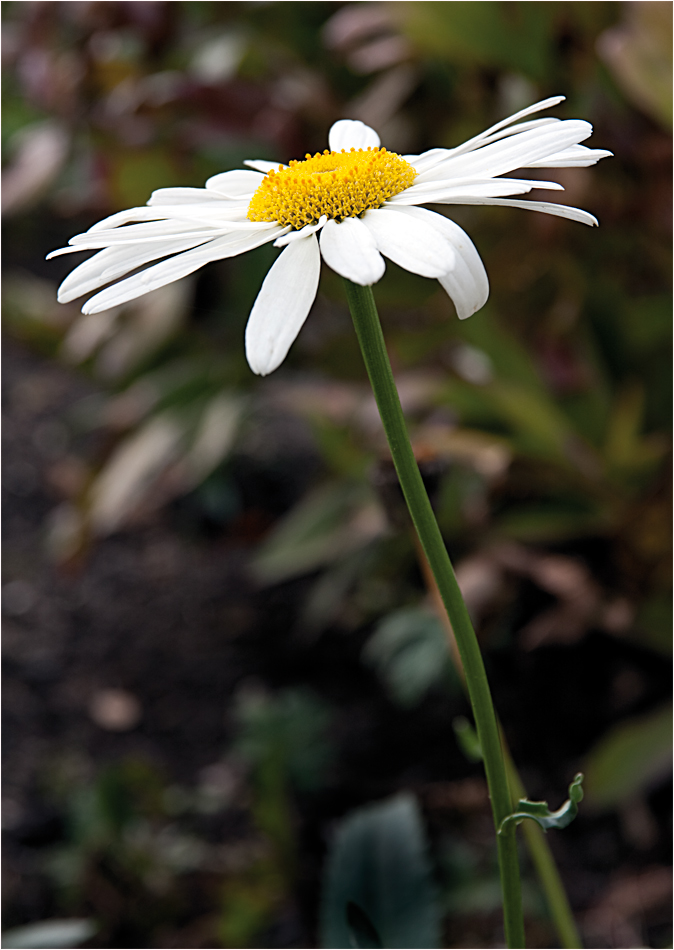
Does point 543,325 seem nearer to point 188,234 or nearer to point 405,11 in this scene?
point 405,11

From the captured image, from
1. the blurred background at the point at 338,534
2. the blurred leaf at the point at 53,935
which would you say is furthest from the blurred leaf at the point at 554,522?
the blurred leaf at the point at 53,935

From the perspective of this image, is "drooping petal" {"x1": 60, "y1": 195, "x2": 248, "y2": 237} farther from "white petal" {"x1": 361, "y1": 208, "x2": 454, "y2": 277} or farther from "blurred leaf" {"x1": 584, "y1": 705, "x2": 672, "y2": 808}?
"blurred leaf" {"x1": 584, "y1": 705, "x2": 672, "y2": 808}

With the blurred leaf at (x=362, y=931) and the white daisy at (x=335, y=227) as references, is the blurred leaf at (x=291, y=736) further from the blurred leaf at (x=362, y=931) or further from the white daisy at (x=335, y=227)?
the white daisy at (x=335, y=227)

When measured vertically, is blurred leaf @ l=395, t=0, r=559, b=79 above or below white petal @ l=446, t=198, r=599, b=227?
above

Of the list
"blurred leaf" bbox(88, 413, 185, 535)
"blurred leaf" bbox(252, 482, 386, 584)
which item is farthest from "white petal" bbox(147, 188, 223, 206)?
"blurred leaf" bbox(88, 413, 185, 535)

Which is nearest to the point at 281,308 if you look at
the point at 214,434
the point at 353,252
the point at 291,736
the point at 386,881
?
the point at 353,252
